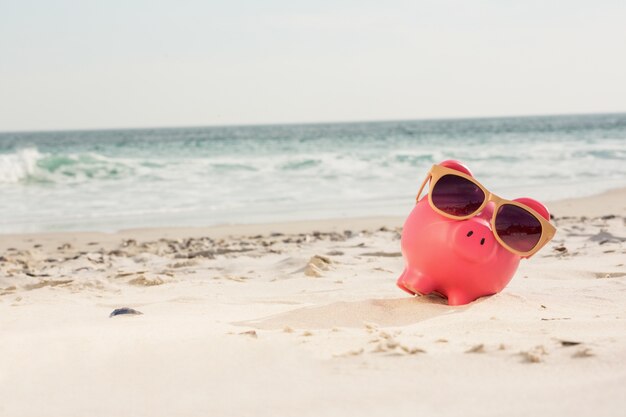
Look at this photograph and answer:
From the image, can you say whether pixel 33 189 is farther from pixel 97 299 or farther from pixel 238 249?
pixel 97 299

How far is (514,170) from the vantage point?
15797 millimetres

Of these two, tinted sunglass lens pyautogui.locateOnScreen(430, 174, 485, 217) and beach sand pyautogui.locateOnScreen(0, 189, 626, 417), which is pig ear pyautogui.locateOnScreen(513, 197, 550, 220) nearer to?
tinted sunglass lens pyautogui.locateOnScreen(430, 174, 485, 217)

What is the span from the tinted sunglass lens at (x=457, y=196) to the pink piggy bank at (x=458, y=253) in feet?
0.10

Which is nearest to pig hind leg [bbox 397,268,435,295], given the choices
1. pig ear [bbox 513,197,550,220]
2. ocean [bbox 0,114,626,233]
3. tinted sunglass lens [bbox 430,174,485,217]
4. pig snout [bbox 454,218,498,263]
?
pig snout [bbox 454,218,498,263]

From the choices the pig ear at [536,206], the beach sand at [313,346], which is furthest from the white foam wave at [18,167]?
the pig ear at [536,206]

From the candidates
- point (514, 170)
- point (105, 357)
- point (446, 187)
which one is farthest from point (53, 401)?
point (514, 170)

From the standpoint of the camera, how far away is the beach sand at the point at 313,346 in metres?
1.89

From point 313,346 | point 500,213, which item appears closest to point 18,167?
point 500,213

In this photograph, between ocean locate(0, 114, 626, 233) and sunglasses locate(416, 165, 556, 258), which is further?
ocean locate(0, 114, 626, 233)

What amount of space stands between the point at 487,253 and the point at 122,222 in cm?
650

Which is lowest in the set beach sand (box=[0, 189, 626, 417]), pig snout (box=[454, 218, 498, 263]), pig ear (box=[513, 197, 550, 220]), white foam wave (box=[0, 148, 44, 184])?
white foam wave (box=[0, 148, 44, 184])

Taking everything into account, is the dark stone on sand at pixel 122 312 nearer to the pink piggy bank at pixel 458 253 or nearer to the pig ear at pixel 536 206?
the pink piggy bank at pixel 458 253

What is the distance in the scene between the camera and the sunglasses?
3170 millimetres

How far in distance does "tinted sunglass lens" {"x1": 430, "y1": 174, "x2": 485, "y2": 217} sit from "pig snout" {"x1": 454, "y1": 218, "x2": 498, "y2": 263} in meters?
0.06
